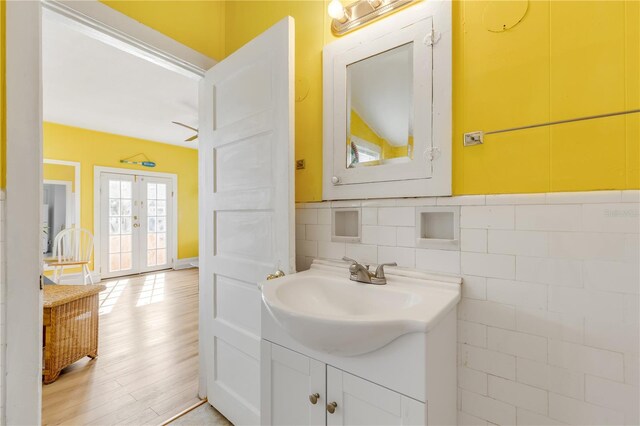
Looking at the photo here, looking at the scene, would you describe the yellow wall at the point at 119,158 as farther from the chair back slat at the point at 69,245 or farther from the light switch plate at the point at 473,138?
the light switch plate at the point at 473,138

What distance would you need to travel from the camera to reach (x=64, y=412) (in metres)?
1.63

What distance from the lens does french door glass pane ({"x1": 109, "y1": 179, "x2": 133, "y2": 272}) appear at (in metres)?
4.74

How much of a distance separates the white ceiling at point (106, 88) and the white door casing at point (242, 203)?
1216 mm

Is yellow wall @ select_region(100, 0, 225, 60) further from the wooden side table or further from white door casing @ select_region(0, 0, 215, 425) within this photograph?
the wooden side table

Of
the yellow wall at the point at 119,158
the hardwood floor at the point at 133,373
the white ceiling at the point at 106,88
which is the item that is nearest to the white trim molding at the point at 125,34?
the white ceiling at the point at 106,88

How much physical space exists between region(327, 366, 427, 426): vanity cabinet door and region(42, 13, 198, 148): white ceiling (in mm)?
2386

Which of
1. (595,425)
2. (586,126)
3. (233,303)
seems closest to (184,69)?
(233,303)

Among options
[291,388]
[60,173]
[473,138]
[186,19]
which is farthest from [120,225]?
[473,138]

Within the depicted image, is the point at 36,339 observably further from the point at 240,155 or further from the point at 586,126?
the point at 586,126

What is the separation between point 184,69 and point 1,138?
91 cm

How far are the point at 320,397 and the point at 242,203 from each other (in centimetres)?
90

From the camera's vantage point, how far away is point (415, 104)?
3.48 ft

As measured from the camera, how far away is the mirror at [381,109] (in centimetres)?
110

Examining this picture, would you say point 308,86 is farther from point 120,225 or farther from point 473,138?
point 120,225
